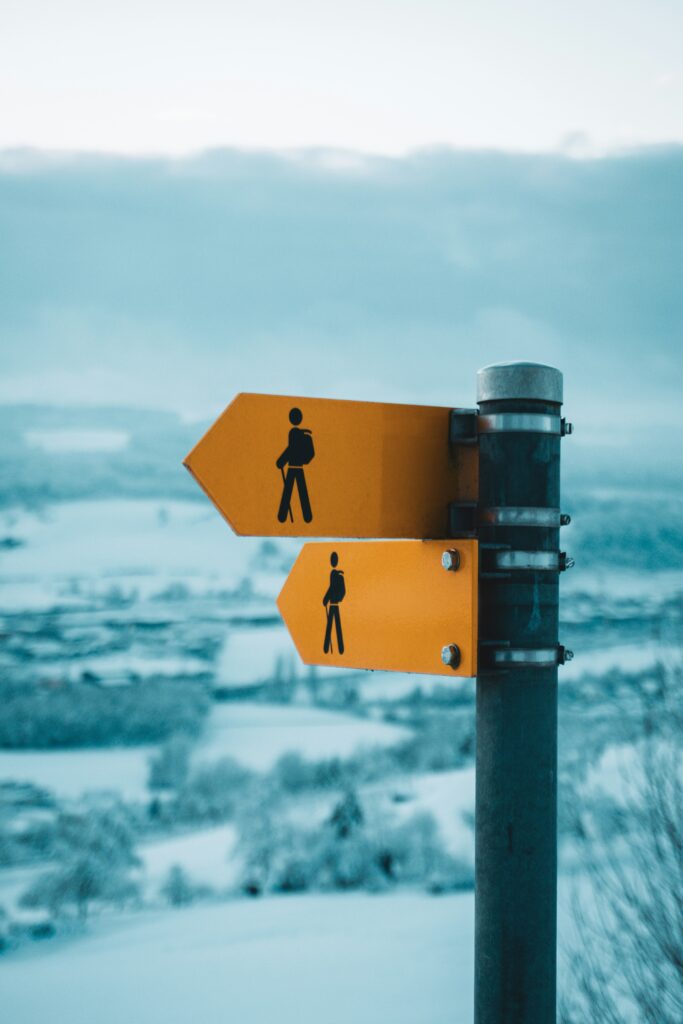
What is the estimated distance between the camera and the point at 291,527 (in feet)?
6.20

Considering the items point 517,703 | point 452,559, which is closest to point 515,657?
point 517,703

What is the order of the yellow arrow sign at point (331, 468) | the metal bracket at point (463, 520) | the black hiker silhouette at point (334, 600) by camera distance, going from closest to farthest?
the yellow arrow sign at point (331, 468) → the metal bracket at point (463, 520) → the black hiker silhouette at point (334, 600)

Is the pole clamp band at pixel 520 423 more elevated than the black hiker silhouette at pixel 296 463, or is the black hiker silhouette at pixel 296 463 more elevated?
the pole clamp band at pixel 520 423

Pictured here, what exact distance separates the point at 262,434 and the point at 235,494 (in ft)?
0.37

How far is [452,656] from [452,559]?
165 millimetres

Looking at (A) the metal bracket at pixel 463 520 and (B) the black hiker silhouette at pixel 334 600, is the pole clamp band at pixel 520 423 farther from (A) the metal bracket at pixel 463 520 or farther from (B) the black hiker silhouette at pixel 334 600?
(B) the black hiker silhouette at pixel 334 600

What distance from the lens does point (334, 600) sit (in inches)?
89.0

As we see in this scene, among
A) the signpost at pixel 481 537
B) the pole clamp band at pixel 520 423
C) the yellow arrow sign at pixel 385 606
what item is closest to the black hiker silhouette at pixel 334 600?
the yellow arrow sign at pixel 385 606

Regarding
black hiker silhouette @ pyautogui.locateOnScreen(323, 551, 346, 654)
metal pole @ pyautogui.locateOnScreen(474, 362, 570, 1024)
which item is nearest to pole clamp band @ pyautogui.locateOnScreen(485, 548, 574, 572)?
metal pole @ pyautogui.locateOnScreen(474, 362, 570, 1024)

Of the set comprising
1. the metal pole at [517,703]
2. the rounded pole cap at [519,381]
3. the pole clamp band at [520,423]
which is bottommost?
the metal pole at [517,703]

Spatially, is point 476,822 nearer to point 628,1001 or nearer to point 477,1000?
point 477,1000

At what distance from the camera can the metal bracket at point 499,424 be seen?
6.32ft

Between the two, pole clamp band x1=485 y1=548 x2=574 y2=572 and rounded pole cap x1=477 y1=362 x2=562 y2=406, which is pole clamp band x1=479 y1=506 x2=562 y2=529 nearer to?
pole clamp band x1=485 y1=548 x2=574 y2=572

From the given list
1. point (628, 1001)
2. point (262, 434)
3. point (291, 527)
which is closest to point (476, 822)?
point (291, 527)
